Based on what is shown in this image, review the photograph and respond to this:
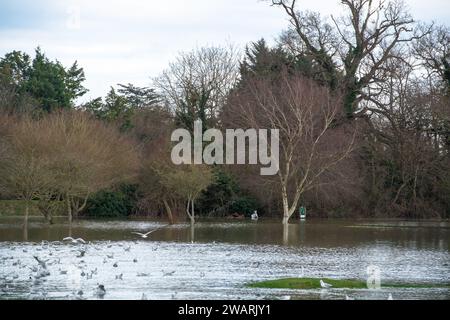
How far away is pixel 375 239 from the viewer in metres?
41.8

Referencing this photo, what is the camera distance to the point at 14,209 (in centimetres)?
6366

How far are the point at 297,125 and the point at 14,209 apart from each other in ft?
71.4

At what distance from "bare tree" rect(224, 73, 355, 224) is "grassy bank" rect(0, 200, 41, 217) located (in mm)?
15476

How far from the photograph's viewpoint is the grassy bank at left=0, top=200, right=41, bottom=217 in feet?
206

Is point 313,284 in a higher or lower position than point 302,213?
lower

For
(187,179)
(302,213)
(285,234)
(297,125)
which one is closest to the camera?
(285,234)

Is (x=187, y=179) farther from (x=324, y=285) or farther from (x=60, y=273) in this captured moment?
(x=324, y=285)

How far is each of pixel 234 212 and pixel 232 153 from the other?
16.3 feet

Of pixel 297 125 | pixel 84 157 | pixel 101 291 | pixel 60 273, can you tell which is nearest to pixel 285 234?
pixel 297 125

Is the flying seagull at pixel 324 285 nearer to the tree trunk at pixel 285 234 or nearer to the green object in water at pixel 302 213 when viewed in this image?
the tree trunk at pixel 285 234

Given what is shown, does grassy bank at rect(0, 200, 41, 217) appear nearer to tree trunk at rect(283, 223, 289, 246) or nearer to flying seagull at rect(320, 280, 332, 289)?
tree trunk at rect(283, 223, 289, 246)

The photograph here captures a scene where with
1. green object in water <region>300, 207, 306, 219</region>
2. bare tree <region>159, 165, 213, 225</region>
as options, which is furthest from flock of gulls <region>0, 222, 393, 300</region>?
green object in water <region>300, 207, 306, 219</region>
